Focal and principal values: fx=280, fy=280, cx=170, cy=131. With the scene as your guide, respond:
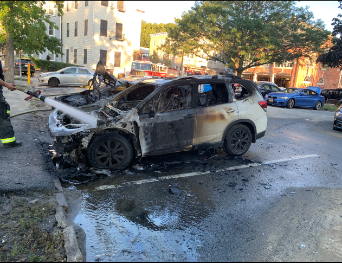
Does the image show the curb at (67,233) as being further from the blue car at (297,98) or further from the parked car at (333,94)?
the parked car at (333,94)

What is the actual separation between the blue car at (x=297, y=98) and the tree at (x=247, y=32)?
705 cm

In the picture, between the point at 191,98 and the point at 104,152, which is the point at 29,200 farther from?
the point at 191,98

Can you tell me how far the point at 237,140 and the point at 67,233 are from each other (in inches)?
174

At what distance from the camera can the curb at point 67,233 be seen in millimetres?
2857

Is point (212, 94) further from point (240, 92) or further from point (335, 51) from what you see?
point (335, 51)

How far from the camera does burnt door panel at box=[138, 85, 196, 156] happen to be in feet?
17.6

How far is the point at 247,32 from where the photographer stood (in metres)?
26.0

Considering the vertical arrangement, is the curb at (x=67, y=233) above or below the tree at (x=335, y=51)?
below

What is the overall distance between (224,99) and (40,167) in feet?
13.2

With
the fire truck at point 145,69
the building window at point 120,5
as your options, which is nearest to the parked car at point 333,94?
the fire truck at point 145,69

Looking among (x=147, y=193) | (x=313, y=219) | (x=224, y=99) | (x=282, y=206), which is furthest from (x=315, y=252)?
(x=224, y=99)

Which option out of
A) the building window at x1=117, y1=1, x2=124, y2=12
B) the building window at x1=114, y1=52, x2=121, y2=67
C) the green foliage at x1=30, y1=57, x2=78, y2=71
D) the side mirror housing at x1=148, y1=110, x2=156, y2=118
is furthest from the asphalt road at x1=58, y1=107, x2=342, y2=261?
the green foliage at x1=30, y1=57, x2=78, y2=71

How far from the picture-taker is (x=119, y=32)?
3312 cm

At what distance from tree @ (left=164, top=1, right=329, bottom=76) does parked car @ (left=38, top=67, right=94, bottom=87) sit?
12.0 m
